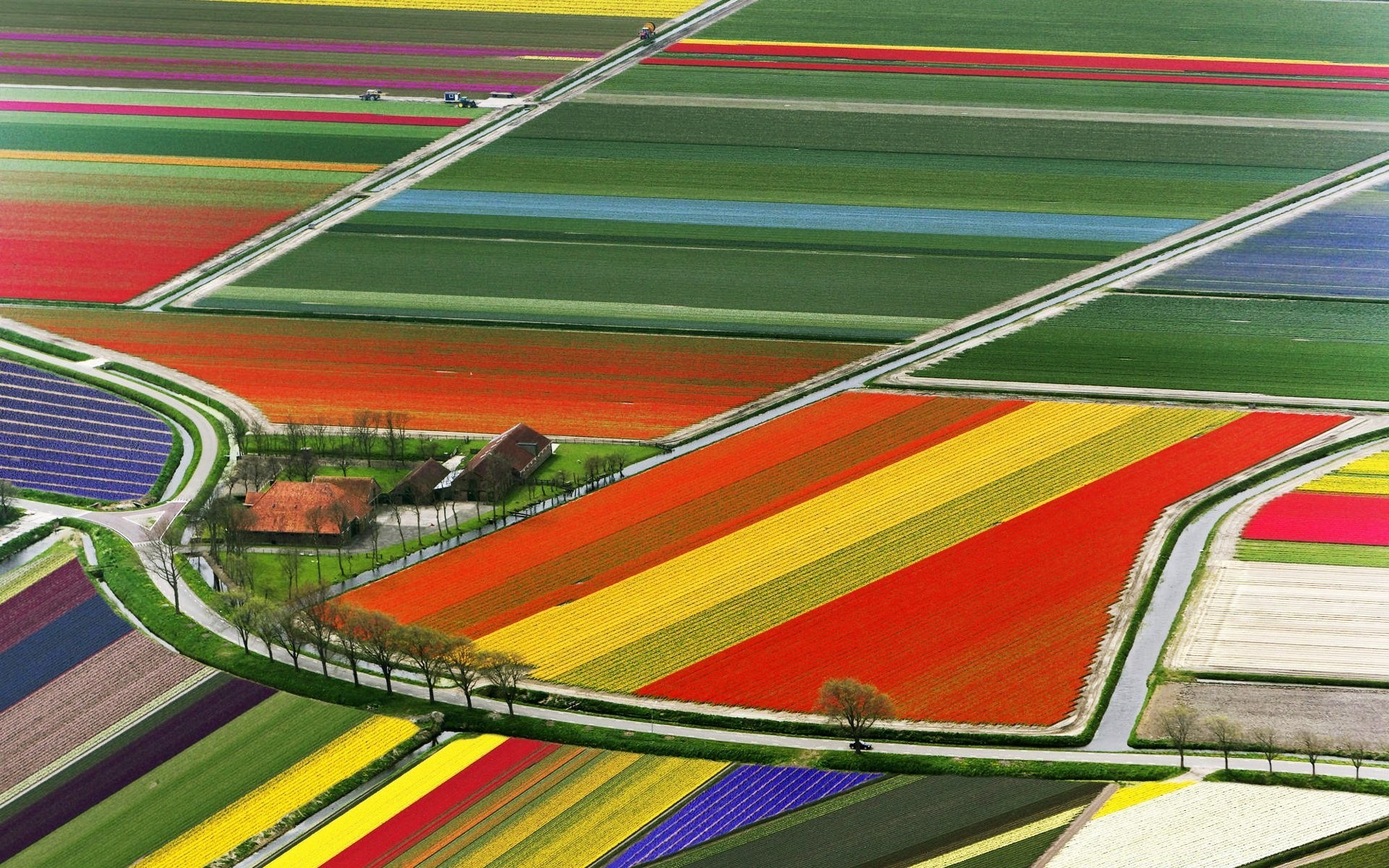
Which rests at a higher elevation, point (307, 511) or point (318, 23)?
point (318, 23)

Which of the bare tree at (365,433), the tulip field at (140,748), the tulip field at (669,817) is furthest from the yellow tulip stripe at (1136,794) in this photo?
the bare tree at (365,433)

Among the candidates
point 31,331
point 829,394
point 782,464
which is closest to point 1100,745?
point 782,464

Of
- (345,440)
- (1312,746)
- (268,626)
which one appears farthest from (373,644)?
(1312,746)

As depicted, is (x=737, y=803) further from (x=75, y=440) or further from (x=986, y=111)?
(x=986, y=111)

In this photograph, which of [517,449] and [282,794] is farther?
[517,449]

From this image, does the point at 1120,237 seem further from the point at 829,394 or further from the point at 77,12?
the point at 77,12

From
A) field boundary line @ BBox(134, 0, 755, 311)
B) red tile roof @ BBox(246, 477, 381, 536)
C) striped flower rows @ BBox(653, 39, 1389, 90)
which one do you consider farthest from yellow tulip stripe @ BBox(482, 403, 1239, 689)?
striped flower rows @ BBox(653, 39, 1389, 90)

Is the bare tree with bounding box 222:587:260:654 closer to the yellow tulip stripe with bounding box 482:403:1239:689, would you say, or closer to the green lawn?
the green lawn
